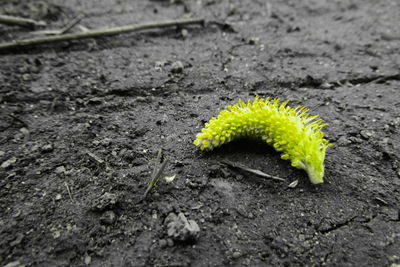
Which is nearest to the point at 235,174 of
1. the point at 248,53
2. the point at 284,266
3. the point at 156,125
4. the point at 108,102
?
the point at 284,266

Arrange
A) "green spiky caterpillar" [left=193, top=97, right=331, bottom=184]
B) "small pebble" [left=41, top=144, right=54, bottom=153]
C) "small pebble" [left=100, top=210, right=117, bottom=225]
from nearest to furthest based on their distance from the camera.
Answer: "small pebble" [left=100, top=210, right=117, bottom=225] < "green spiky caterpillar" [left=193, top=97, right=331, bottom=184] < "small pebble" [left=41, top=144, right=54, bottom=153]

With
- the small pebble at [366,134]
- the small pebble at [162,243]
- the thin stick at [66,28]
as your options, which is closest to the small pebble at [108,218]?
the small pebble at [162,243]

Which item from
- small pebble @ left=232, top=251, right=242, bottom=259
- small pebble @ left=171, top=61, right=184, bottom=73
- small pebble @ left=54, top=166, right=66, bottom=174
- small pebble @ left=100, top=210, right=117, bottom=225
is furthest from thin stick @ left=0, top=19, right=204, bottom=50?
small pebble @ left=232, top=251, right=242, bottom=259

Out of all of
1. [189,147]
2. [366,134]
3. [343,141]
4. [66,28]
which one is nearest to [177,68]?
[189,147]

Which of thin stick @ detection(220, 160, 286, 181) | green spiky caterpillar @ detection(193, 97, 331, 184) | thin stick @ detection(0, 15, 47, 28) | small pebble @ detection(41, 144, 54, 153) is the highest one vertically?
thin stick @ detection(0, 15, 47, 28)

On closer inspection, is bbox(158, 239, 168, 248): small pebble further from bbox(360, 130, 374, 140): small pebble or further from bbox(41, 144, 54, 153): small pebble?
bbox(360, 130, 374, 140): small pebble

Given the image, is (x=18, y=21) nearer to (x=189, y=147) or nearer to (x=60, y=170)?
(x=60, y=170)

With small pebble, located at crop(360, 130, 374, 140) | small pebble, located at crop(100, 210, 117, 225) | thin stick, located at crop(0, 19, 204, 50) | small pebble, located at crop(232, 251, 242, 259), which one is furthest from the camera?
thin stick, located at crop(0, 19, 204, 50)

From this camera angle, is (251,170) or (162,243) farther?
(251,170)
